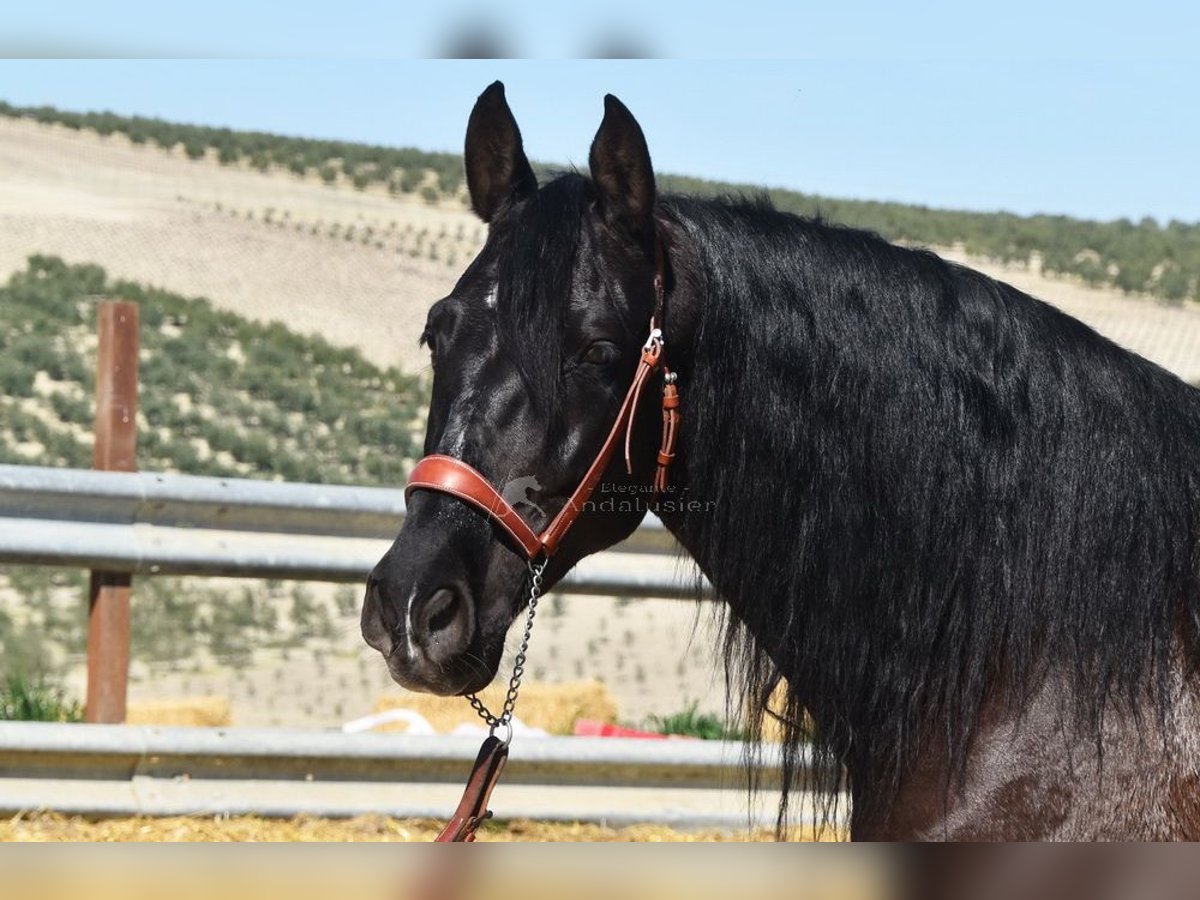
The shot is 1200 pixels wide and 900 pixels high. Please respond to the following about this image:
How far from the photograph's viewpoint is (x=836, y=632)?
261 cm

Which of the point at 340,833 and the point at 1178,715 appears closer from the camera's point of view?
the point at 1178,715

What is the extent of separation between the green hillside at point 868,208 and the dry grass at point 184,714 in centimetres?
2439

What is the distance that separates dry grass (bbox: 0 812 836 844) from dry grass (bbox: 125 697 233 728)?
1582 millimetres

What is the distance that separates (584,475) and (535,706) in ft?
15.0

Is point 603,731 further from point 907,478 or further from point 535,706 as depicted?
point 907,478

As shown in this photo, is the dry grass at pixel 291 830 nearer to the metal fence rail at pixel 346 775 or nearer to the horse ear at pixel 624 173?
the metal fence rail at pixel 346 775

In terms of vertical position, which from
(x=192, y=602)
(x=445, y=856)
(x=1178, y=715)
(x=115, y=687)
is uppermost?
(x=445, y=856)

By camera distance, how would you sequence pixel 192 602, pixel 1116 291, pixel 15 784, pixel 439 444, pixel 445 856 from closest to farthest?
1. pixel 445 856
2. pixel 439 444
3. pixel 15 784
4. pixel 192 602
5. pixel 1116 291

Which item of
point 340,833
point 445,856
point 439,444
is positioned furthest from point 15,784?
point 445,856

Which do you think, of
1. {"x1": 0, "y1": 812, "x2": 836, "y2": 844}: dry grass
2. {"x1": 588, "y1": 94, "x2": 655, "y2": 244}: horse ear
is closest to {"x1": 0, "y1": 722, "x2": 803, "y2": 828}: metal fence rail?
{"x1": 0, "y1": 812, "x2": 836, "y2": 844}: dry grass

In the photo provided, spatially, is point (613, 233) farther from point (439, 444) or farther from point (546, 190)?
point (439, 444)

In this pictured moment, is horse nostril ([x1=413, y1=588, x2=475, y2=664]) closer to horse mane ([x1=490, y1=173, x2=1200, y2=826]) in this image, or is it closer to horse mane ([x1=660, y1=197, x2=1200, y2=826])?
horse mane ([x1=490, y1=173, x2=1200, y2=826])

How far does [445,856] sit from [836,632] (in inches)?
67.4

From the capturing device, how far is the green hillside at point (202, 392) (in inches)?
668
